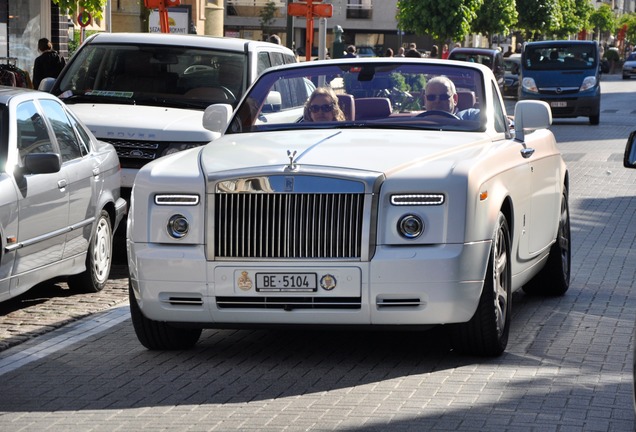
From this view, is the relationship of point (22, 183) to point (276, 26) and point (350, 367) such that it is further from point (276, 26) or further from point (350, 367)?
point (276, 26)

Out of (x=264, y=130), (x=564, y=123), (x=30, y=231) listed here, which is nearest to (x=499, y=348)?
(x=264, y=130)

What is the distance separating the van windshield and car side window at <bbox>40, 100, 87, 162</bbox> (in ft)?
92.0

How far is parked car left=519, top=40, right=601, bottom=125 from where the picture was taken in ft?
119

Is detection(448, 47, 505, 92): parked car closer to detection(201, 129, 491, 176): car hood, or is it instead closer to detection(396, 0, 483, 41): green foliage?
detection(396, 0, 483, 41): green foliage

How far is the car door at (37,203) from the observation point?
9047 millimetres

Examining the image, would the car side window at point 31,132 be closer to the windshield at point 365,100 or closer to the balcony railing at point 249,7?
the windshield at point 365,100

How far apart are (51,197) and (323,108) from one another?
Answer: 1949 mm

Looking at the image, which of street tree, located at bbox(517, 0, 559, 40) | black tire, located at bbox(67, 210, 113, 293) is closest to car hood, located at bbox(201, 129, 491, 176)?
black tire, located at bbox(67, 210, 113, 293)

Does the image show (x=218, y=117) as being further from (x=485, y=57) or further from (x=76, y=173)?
(x=485, y=57)

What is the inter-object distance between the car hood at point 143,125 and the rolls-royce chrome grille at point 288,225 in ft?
17.2

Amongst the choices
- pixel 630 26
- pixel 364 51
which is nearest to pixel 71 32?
pixel 364 51

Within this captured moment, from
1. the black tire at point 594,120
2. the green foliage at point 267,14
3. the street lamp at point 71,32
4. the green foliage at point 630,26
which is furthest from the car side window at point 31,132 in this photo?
the green foliage at point 630,26

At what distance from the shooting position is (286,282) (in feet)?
23.9

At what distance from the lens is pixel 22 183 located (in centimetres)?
907
